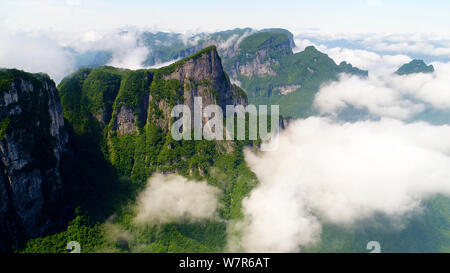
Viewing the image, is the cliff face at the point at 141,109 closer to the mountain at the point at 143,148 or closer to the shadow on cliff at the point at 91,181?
the mountain at the point at 143,148

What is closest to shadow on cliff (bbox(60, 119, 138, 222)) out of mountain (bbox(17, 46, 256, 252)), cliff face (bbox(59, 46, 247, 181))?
mountain (bbox(17, 46, 256, 252))

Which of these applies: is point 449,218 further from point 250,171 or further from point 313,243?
point 250,171

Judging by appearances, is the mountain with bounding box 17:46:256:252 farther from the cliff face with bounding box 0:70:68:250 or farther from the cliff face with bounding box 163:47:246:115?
the cliff face with bounding box 0:70:68:250

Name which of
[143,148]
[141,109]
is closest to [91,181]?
[143,148]

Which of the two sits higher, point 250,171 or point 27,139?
point 27,139

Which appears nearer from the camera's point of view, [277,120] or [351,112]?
[277,120]

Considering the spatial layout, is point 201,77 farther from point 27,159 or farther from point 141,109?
point 27,159
